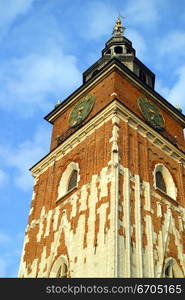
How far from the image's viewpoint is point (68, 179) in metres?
23.5

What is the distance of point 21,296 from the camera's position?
485 inches

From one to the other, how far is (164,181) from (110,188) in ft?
14.6

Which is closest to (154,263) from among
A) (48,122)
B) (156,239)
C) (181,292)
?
(156,239)

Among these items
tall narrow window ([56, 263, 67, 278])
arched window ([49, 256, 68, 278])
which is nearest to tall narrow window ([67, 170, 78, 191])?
arched window ([49, 256, 68, 278])

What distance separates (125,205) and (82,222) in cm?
182

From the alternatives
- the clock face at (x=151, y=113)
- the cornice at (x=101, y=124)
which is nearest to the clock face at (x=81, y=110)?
the cornice at (x=101, y=124)

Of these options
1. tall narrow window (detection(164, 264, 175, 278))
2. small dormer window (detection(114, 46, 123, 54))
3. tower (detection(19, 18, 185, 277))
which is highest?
small dormer window (detection(114, 46, 123, 54))

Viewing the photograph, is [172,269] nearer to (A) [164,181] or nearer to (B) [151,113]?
(A) [164,181]

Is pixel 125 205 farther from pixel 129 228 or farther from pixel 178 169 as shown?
pixel 178 169

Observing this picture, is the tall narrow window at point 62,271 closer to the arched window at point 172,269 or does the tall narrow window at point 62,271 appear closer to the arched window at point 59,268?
the arched window at point 59,268

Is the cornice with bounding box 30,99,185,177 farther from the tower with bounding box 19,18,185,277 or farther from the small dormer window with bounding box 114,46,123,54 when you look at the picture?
the small dormer window with bounding box 114,46,123,54

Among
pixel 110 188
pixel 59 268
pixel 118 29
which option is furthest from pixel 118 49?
pixel 59 268

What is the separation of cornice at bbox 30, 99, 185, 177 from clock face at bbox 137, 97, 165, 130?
111 cm

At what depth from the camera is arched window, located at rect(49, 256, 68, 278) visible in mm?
19484
